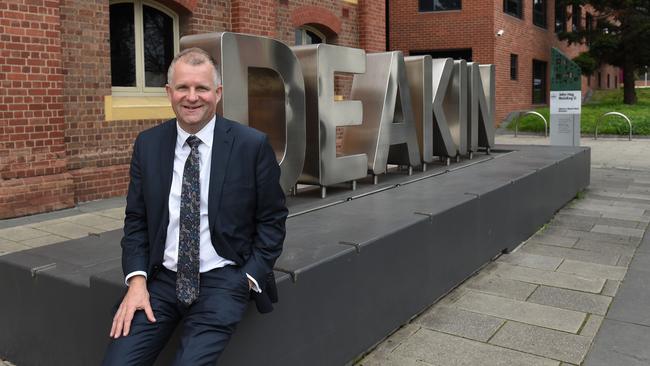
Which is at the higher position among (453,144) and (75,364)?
(453,144)

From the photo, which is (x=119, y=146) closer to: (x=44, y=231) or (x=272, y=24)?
(x=44, y=231)

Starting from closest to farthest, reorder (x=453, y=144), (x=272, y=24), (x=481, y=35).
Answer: (x=453, y=144) → (x=272, y=24) → (x=481, y=35)

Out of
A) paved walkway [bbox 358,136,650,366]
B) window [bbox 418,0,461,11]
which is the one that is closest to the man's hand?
paved walkway [bbox 358,136,650,366]

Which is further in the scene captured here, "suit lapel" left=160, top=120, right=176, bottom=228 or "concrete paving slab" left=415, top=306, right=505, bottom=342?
"concrete paving slab" left=415, top=306, right=505, bottom=342

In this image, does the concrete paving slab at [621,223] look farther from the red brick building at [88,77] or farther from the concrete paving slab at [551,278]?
the red brick building at [88,77]

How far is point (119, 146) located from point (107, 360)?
269 inches

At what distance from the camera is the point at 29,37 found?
7.29 meters

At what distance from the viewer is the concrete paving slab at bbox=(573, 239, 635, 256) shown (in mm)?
6174

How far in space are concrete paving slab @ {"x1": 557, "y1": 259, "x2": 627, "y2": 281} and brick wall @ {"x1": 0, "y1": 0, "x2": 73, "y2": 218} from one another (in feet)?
18.5

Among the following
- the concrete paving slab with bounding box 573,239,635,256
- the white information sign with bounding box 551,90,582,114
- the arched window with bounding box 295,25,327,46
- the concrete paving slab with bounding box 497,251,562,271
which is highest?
the arched window with bounding box 295,25,327,46

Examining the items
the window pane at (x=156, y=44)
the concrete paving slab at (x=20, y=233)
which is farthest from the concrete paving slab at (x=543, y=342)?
the window pane at (x=156, y=44)

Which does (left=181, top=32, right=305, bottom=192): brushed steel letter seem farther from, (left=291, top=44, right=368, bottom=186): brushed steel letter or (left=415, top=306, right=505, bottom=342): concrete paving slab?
(left=415, top=306, right=505, bottom=342): concrete paving slab

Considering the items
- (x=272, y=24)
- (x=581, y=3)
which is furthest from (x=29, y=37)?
(x=581, y=3)

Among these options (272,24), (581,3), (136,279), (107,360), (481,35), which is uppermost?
(581,3)
